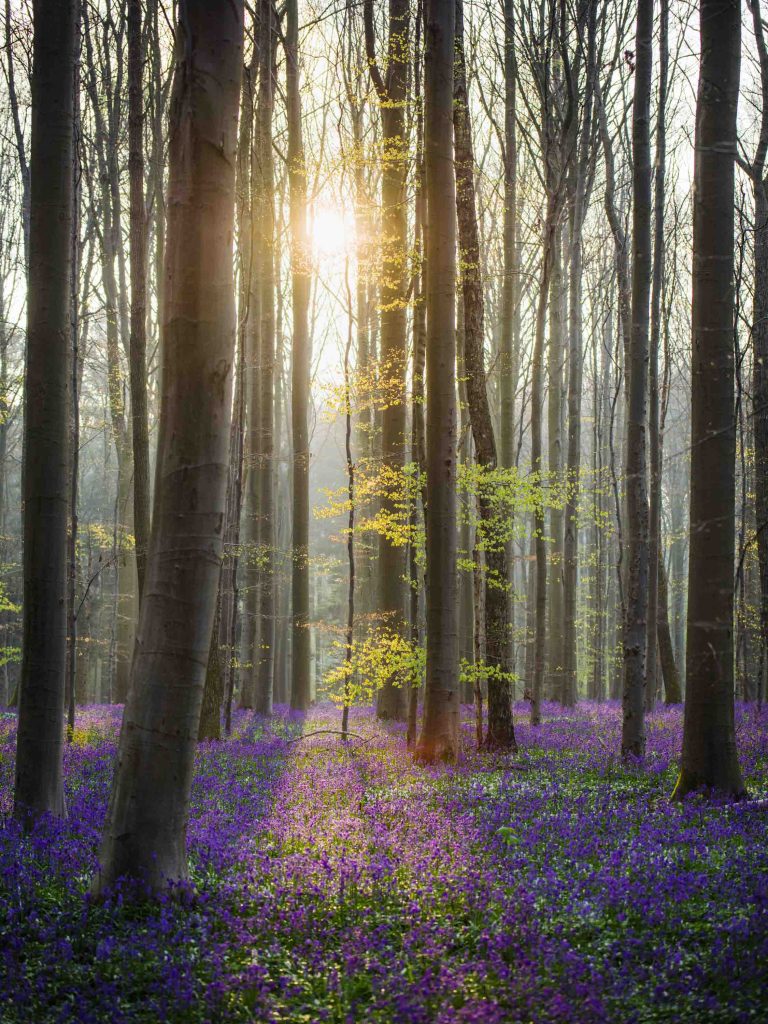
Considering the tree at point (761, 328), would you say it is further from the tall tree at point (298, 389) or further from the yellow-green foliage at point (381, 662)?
the tall tree at point (298, 389)

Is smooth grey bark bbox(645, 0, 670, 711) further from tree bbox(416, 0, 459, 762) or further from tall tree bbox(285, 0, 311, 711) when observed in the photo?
tall tree bbox(285, 0, 311, 711)

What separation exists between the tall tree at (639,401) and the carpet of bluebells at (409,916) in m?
2.57

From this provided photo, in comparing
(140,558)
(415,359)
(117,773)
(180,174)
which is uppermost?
(415,359)

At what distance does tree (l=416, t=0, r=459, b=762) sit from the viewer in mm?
10219

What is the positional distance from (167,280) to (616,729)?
12587 millimetres

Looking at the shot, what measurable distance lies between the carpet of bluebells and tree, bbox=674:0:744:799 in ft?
2.43

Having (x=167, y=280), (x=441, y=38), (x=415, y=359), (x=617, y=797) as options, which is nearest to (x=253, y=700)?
(x=415, y=359)

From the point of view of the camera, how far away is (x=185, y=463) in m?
4.96

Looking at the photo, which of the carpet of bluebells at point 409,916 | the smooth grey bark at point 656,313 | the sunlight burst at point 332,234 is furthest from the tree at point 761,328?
the carpet of bluebells at point 409,916

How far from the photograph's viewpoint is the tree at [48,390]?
708 centimetres

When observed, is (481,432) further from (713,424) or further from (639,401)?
(713,424)

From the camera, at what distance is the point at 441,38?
10.2 m

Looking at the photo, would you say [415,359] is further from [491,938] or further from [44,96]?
[491,938]

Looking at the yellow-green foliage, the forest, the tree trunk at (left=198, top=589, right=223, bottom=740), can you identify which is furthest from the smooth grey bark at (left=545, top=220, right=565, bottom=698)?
the tree trunk at (left=198, top=589, right=223, bottom=740)
